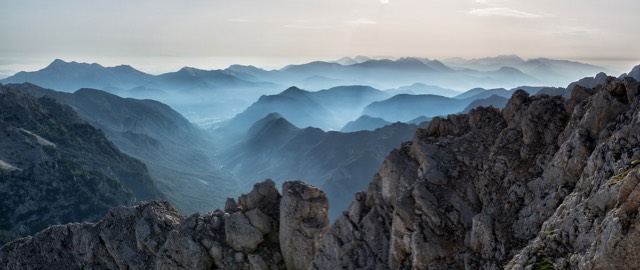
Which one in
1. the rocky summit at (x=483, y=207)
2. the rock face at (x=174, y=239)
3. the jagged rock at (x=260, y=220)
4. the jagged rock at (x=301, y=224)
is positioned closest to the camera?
the rocky summit at (x=483, y=207)

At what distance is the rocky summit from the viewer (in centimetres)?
2425

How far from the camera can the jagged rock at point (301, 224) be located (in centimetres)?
5266

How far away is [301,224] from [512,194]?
2485 centimetres

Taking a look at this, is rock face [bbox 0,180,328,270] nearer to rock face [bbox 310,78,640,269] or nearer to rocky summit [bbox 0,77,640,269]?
rocky summit [bbox 0,77,640,269]

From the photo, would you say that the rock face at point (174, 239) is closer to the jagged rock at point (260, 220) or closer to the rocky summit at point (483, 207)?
the jagged rock at point (260, 220)

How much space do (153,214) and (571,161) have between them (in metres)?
47.2

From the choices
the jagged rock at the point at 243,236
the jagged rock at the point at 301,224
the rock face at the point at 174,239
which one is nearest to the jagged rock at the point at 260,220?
the rock face at the point at 174,239

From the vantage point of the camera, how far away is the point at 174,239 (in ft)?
185

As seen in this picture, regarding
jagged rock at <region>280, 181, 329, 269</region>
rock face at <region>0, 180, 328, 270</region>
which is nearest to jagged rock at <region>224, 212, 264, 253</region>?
rock face at <region>0, 180, 328, 270</region>

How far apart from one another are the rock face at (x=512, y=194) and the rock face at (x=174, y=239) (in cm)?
1135

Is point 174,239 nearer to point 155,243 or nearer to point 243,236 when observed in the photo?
point 155,243

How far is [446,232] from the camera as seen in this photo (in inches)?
1353

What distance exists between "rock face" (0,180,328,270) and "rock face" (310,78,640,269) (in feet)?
37.2

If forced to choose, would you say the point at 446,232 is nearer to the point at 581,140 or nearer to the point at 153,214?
the point at 581,140
